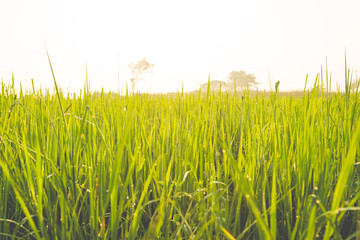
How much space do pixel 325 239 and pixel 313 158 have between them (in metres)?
0.30

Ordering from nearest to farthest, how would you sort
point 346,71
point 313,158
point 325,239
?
point 325,239 → point 313,158 → point 346,71

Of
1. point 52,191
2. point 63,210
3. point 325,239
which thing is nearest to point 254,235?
point 325,239

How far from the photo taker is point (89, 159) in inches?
30.0

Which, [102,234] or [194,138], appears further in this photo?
[194,138]

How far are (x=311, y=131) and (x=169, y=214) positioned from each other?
1.61ft

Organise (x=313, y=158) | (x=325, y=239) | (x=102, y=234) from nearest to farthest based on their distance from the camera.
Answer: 1. (x=325, y=239)
2. (x=102, y=234)
3. (x=313, y=158)

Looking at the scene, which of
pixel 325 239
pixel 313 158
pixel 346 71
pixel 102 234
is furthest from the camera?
pixel 346 71

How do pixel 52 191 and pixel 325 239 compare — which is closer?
pixel 325 239

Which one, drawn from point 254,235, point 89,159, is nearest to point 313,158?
point 254,235

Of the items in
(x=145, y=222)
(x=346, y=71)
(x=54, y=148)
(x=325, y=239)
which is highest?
A: (x=346, y=71)

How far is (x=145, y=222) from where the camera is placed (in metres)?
0.82

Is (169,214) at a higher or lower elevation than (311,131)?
lower

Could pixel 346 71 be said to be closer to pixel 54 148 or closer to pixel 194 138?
pixel 194 138

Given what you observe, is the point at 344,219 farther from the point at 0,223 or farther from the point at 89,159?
the point at 0,223
